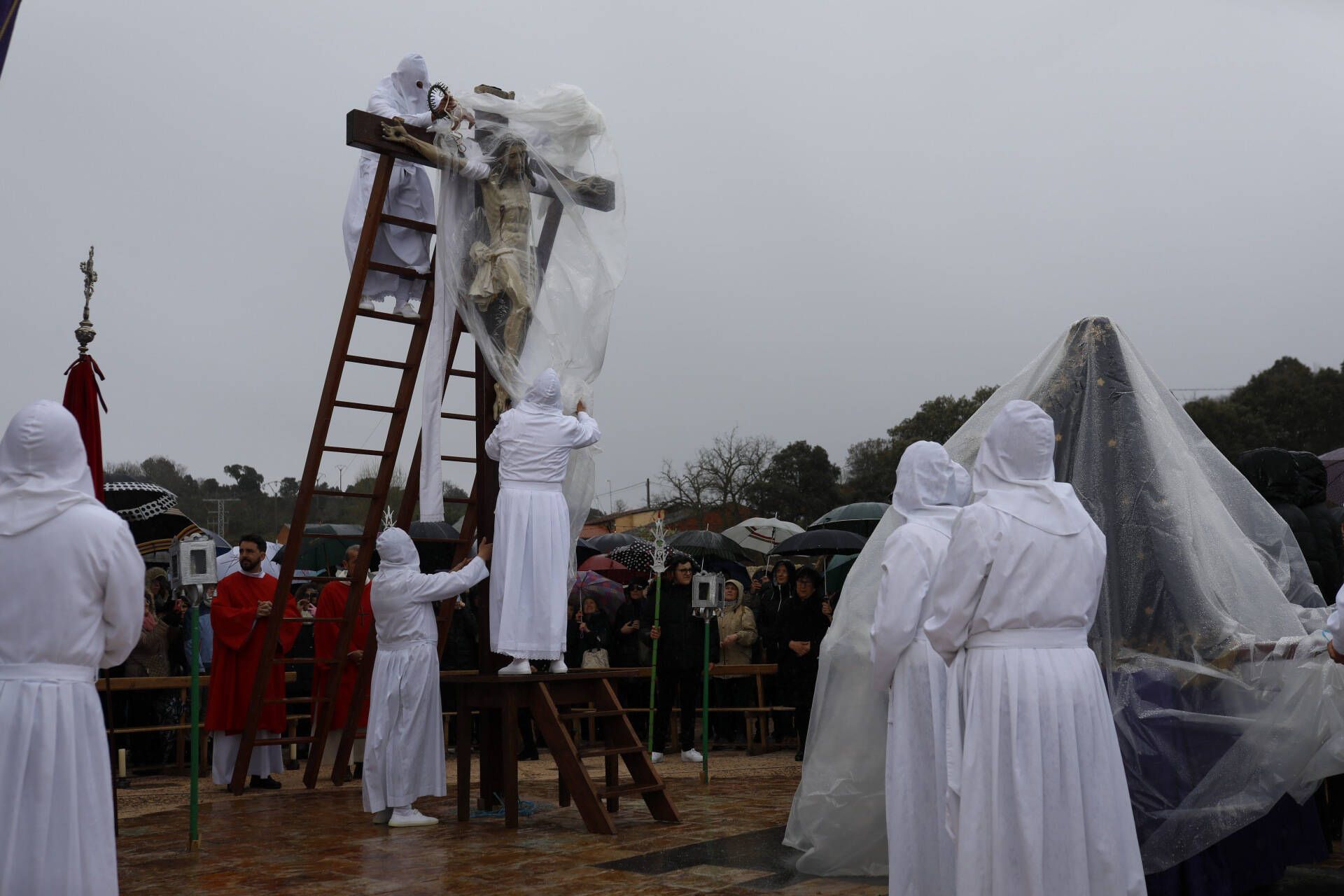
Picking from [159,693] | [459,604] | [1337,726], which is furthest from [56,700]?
[159,693]

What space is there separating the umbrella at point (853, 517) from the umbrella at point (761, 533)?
15.6 feet

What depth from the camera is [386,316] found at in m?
9.23

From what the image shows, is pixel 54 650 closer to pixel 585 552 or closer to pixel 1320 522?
pixel 1320 522

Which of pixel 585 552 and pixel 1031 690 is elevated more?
pixel 585 552

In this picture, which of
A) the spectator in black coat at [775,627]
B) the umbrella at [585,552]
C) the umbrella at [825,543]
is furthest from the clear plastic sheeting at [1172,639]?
the umbrella at [585,552]

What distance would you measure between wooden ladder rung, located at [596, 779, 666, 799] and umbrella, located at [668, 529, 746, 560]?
908 centimetres

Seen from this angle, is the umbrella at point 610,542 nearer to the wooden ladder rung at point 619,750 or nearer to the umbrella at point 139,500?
the umbrella at point 139,500

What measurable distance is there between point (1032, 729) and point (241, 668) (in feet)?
24.8

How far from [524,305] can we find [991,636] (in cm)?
484

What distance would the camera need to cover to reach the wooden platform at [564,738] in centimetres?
768

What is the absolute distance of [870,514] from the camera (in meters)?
16.5

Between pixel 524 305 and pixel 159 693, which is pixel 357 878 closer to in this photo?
pixel 524 305

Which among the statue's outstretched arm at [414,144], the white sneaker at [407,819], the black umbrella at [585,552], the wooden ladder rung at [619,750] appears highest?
the statue's outstretched arm at [414,144]

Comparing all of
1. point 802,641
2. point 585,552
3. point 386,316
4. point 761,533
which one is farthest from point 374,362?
point 761,533
